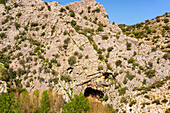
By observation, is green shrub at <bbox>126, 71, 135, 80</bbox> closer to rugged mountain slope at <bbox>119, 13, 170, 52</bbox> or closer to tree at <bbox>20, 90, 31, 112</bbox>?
rugged mountain slope at <bbox>119, 13, 170, 52</bbox>

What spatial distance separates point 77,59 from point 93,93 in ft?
26.8

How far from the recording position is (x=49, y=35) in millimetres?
36594

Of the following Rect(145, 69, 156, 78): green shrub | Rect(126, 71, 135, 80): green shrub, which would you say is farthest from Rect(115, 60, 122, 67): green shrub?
Rect(145, 69, 156, 78): green shrub

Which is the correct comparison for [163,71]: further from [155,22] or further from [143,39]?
[155,22]

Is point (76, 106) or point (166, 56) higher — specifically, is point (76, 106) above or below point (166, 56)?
below

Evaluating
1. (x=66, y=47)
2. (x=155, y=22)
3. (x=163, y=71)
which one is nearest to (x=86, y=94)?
(x=66, y=47)

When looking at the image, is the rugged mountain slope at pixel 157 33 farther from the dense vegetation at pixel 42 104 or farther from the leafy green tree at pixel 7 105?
the leafy green tree at pixel 7 105

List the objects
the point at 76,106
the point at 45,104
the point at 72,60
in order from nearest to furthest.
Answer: the point at 76,106, the point at 45,104, the point at 72,60

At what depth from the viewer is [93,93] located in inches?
1080

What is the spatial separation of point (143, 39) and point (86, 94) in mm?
24665

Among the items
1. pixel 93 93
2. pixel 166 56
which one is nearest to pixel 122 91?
pixel 93 93

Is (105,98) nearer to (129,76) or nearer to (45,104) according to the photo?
(129,76)

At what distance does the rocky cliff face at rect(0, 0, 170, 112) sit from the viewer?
26.1 m

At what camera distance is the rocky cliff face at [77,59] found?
Result: 85.7ft
